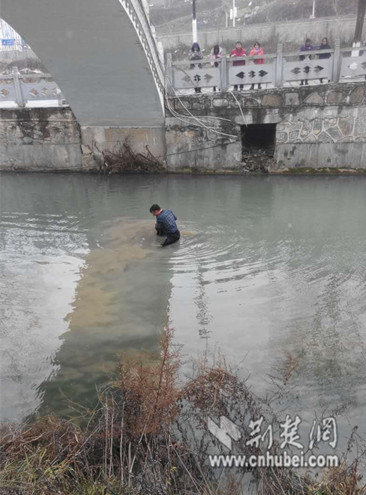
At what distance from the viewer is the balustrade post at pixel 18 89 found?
559 inches

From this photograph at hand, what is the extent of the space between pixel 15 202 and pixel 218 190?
5925mm

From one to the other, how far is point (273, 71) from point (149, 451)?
1185cm

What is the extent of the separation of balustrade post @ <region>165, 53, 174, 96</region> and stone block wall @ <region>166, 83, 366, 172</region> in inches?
13.7

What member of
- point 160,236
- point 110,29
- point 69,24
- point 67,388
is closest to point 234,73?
point 110,29

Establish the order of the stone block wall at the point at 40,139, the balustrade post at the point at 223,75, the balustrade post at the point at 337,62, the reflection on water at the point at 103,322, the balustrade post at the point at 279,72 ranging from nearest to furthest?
the reflection on water at the point at 103,322 < the balustrade post at the point at 337,62 < the balustrade post at the point at 279,72 < the balustrade post at the point at 223,75 < the stone block wall at the point at 40,139

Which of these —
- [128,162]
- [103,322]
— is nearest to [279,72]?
[128,162]

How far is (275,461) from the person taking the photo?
3.60 m

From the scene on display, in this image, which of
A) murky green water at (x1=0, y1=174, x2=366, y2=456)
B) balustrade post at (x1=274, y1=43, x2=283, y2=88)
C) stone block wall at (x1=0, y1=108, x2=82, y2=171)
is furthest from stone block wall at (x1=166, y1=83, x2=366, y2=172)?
stone block wall at (x1=0, y1=108, x2=82, y2=171)

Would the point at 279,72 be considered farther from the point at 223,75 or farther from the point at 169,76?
the point at 169,76

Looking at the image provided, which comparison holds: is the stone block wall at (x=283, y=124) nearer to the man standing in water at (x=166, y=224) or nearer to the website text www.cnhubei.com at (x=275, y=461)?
the man standing in water at (x=166, y=224)

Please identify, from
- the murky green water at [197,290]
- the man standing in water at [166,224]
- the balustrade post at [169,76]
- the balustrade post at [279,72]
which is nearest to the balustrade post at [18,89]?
the murky green water at [197,290]

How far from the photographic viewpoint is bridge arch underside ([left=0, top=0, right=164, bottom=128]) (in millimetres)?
9359

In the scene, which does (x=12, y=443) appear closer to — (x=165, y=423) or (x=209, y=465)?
(x=165, y=423)

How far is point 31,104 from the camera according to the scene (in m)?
14.8
